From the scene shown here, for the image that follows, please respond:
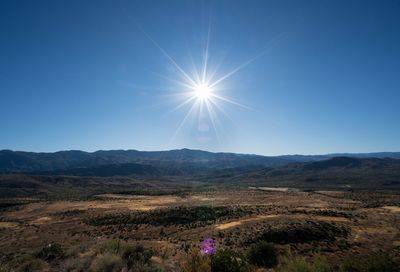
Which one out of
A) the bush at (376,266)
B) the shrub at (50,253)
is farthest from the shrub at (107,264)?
the bush at (376,266)

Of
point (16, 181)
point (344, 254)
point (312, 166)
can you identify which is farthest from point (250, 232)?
point (312, 166)

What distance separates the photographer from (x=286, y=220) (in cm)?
2809

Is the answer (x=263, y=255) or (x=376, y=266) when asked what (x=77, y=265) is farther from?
(x=376, y=266)

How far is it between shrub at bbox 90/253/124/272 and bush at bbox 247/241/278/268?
6.42m

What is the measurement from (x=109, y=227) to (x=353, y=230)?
73.4ft

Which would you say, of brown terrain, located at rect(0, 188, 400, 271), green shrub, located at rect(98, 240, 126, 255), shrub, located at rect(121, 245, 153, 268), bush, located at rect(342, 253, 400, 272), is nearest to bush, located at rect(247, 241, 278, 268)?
brown terrain, located at rect(0, 188, 400, 271)

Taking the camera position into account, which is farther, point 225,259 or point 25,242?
point 25,242

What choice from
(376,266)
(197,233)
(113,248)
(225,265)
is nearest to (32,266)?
(113,248)

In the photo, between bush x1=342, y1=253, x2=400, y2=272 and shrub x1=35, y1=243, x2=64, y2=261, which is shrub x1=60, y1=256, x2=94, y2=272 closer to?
shrub x1=35, y1=243, x2=64, y2=261

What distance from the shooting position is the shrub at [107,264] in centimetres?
1351

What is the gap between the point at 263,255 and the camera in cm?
1639

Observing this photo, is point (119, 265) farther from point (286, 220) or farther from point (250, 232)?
point (286, 220)

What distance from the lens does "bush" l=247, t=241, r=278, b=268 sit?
52.8ft

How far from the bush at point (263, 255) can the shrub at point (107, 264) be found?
21.1 ft
